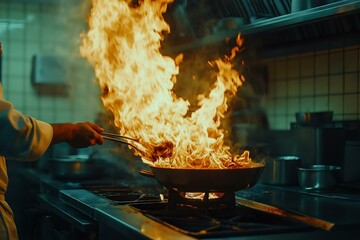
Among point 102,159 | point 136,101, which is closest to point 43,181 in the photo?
point 102,159

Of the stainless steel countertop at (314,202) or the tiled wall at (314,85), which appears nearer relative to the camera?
the stainless steel countertop at (314,202)

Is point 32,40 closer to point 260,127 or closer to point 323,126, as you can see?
point 260,127

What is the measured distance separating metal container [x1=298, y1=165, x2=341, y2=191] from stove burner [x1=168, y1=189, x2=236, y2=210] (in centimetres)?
65

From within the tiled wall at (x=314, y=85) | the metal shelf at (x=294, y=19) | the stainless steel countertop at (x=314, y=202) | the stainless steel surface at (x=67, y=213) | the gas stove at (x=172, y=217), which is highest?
the metal shelf at (x=294, y=19)

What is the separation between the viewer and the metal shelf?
2.44 m

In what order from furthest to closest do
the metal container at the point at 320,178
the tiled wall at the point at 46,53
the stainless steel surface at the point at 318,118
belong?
the tiled wall at the point at 46,53, the stainless steel surface at the point at 318,118, the metal container at the point at 320,178

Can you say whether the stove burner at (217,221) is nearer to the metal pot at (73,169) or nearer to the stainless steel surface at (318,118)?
the stainless steel surface at (318,118)

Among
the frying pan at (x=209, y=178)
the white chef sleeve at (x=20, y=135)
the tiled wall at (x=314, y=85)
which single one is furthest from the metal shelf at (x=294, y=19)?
the white chef sleeve at (x=20, y=135)

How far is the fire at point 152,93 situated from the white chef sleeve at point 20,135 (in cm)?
46

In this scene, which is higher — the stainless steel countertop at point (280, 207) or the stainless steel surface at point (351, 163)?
the stainless steel surface at point (351, 163)

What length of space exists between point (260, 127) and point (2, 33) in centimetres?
292

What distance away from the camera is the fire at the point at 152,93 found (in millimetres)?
2379

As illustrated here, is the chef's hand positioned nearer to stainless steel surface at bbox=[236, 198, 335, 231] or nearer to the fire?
the fire

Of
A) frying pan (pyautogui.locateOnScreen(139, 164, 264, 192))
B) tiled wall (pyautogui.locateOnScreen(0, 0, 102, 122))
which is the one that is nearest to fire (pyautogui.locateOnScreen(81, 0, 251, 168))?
frying pan (pyautogui.locateOnScreen(139, 164, 264, 192))
